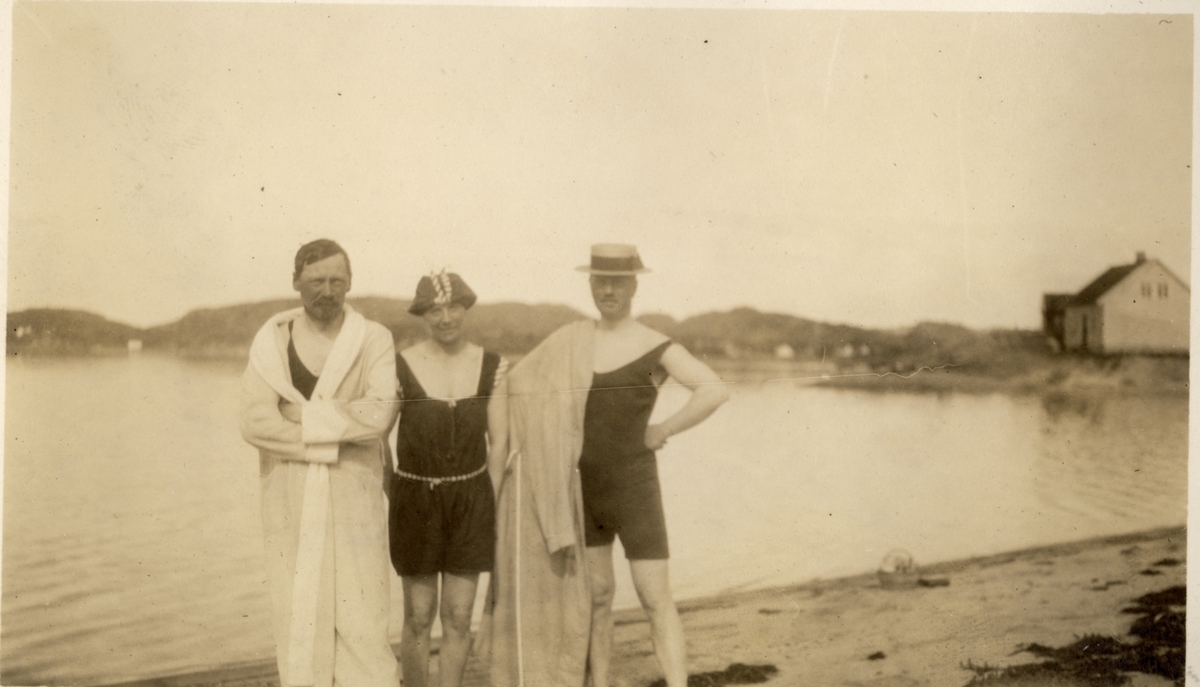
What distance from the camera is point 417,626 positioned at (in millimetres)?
3436

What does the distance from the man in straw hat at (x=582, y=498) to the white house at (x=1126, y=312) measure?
136 centimetres

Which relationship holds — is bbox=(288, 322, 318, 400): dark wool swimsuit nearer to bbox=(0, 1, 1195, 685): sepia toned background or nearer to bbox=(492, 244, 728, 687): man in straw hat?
bbox=(0, 1, 1195, 685): sepia toned background

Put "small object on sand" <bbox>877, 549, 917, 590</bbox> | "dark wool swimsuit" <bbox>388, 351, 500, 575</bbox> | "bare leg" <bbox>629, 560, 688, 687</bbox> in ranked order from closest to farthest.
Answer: "dark wool swimsuit" <bbox>388, 351, 500, 575</bbox> < "bare leg" <bbox>629, 560, 688, 687</bbox> < "small object on sand" <bbox>877, 549, 917, 590</bbox>

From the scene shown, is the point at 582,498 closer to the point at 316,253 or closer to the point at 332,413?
the point at 332,413

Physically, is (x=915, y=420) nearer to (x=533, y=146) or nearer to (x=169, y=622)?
(x=533, y=146)

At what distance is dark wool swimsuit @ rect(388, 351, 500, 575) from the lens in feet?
11.1

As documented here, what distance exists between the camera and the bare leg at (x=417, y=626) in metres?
3.42

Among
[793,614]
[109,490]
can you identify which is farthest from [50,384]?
[793,614]

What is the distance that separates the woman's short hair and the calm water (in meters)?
0.43

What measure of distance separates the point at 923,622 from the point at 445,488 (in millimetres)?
1760

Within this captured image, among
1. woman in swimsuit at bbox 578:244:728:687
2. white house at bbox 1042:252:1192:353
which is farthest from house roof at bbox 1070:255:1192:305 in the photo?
woman in swimsuit at bbox 578:244:728:687

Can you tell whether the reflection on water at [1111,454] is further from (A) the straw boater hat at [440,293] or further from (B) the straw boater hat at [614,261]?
(A) the straw boater hat at [440,293]

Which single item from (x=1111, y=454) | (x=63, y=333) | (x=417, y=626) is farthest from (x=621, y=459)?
(x=63, y=333)

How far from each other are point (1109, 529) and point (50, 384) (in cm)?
385
